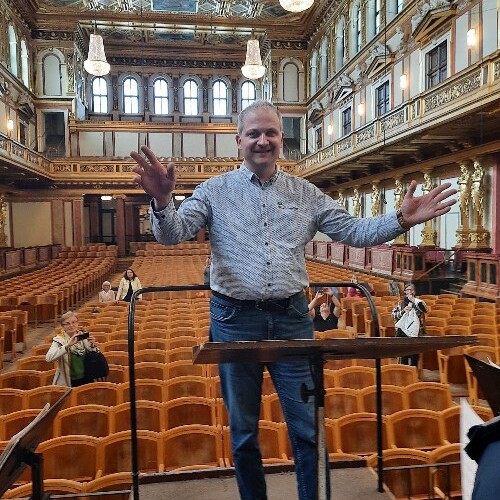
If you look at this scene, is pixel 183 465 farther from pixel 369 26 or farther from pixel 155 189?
pixel 369 26

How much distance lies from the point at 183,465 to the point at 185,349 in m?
2.75

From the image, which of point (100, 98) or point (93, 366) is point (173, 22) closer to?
point (100, 98)

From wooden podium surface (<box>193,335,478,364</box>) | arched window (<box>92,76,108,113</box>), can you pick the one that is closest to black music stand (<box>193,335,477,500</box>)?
wooden podium surface (<box>193,335,478,364</box>)

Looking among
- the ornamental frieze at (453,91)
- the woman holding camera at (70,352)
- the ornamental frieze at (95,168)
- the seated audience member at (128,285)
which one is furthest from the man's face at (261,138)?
the ornamental frieze at (95,168)

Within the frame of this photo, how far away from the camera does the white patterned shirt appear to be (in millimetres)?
1907

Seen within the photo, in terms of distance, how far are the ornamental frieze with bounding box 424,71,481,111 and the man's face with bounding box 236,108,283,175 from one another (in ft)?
34.0

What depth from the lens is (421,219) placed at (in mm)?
1826

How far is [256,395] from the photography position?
1.97m

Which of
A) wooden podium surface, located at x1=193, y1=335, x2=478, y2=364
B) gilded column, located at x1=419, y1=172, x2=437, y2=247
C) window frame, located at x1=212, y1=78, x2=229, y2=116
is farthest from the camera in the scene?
window frame, located at x1=212, y1=78, x2=229, y2=116

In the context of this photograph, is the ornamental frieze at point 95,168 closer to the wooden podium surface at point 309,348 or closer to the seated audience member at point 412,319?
the seated audience member at point 412,319

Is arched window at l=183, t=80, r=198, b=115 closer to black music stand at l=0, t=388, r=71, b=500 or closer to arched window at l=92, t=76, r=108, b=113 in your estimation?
arched window at l=92, t=76, r=108, b=113

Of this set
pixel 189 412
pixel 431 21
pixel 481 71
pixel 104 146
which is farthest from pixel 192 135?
pixel 189 412

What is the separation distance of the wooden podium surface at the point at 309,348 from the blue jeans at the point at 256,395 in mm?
530

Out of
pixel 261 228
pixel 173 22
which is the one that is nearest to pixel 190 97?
pixel 173 22
